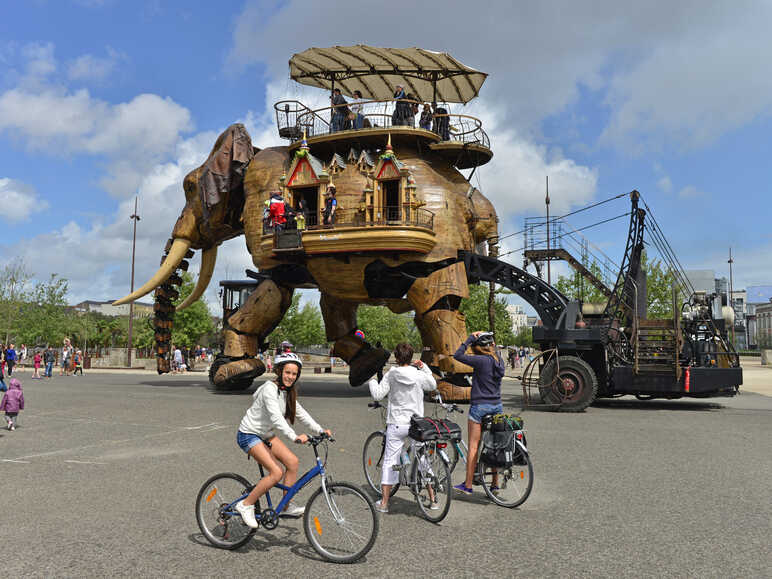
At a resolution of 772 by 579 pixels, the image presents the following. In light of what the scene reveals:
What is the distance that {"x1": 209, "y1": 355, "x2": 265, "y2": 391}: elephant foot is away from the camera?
59.2 feet

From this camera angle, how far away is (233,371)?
1803cm

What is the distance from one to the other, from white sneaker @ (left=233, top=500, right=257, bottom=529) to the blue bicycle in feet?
0.30

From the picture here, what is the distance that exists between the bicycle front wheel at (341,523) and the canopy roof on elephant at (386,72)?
15.1m

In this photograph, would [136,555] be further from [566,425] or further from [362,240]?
[362,240]

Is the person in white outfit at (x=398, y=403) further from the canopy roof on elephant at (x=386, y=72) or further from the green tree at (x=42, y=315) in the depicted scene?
the green tree at (x=42, y=315)

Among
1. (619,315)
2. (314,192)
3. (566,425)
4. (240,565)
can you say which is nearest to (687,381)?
(619,315)

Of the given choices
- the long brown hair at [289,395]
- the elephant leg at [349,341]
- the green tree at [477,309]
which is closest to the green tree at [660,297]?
the green tree at [477,309]

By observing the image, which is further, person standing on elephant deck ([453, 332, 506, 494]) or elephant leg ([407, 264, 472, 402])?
elephant leg ([407, 264, 472, 402])

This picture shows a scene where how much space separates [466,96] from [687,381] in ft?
37.1

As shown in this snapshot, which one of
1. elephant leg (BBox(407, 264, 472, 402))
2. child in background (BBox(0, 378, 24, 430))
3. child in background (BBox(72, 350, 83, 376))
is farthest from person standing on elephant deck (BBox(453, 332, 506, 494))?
child in background (BBox(72, 350, 83, 376))

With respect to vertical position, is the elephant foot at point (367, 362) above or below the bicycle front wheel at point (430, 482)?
above

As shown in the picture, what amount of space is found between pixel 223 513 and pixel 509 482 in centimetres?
295

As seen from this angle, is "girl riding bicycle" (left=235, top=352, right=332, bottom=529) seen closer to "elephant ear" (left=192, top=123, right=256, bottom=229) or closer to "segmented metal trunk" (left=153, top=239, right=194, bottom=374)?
"elephant ear" (left=192, top=123, right=256, bottom=229)

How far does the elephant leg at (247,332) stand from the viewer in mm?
18078
